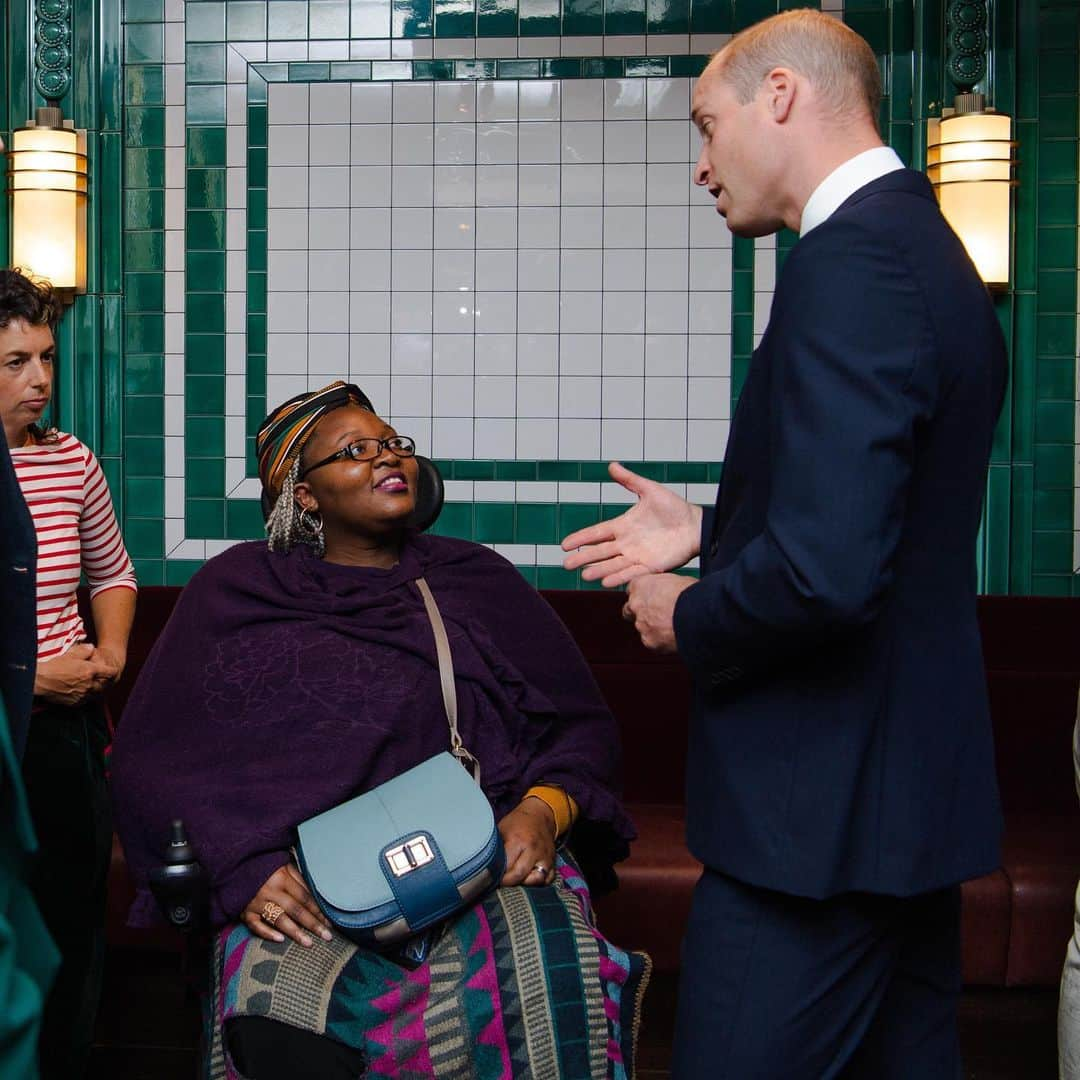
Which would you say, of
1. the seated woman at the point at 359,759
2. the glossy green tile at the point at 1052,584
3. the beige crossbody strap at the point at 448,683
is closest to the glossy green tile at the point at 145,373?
the seated woman at the point at 359,759

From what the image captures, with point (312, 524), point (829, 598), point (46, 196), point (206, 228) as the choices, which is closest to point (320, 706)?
point (312, 524)

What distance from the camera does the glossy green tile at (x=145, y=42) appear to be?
3969mm

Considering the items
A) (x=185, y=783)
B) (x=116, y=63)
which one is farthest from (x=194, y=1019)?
(x=116, y=63)

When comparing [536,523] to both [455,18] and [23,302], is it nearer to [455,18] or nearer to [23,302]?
[455,18]

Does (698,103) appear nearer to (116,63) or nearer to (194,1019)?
(194,1019)

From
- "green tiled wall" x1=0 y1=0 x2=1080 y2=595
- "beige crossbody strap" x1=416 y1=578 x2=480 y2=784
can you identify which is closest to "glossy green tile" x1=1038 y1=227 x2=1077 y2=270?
"green tiled wall" x1=0 y1=0 x2=1080 y2=595

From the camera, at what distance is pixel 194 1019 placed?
113 inches

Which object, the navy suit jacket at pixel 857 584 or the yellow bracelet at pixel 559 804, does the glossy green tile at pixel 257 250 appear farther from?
the navy suit jacket at pixel 857 584

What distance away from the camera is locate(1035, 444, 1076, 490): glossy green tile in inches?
152

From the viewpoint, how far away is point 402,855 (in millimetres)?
1938

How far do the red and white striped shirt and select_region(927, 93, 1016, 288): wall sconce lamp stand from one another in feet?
8.02

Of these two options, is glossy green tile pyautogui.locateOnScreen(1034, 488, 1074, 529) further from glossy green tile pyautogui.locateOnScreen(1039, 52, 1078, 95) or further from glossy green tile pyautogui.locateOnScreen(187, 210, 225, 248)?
glossy green tile pyautogui.locateOnScreen(187, 210, 225, 248)

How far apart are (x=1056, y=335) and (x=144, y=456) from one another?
2.73 m

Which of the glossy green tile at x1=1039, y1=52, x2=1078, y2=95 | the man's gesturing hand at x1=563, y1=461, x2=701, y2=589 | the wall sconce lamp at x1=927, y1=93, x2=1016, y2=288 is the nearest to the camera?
the man's gesturing hand at x1=563, y1=461, x2=701, y2=589
